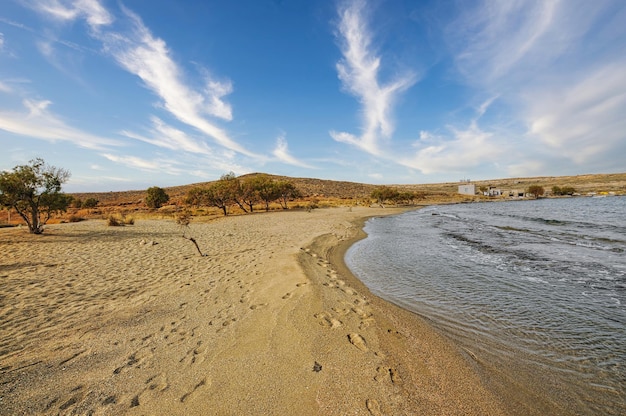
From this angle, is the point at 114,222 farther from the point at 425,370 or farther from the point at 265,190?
the point at 425,370

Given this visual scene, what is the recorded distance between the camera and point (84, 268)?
11.3 m

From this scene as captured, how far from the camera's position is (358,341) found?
17.8 feet

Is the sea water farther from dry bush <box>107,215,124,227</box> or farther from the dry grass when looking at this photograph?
the dry grass

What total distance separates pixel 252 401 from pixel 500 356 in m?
4.82

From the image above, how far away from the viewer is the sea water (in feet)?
15.0

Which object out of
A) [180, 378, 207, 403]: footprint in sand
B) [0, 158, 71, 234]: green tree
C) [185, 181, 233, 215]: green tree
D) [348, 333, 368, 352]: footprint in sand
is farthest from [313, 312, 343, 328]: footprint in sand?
[185, 181, 233, 215]: green tree

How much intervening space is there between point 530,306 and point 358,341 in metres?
5.79

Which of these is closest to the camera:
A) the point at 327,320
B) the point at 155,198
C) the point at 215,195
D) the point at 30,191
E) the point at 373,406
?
the point at 373,406

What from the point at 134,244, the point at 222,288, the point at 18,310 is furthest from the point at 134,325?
the point at 134,244

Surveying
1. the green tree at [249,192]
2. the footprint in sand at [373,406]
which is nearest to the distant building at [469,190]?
the green tree at [249,192]

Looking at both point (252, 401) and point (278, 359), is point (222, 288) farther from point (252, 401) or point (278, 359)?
point (252, 401)

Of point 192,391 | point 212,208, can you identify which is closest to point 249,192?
point 212,208

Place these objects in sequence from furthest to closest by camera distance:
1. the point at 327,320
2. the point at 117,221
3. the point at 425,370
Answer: the point at 117,221 → the point at 327,320 → the point at 425,370

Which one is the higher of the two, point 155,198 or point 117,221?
point 155,198
